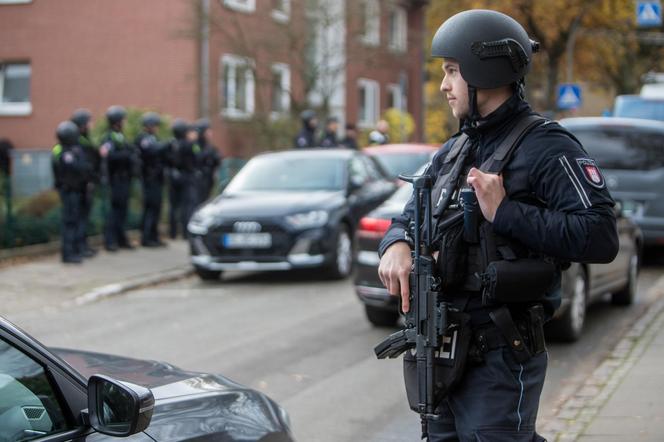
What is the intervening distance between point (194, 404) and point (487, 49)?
4.75ft

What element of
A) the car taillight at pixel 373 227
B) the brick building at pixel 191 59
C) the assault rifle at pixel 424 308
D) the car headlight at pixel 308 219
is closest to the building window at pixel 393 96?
the brick building at pixel 191 59

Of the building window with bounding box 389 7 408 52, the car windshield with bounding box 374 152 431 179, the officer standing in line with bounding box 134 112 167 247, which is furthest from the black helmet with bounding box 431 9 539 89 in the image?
the building window with bounding box 389 7 408 52

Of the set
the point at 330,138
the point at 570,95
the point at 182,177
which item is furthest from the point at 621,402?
the point at 570,95

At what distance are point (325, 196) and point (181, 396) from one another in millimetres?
9483

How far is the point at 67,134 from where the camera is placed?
13422mm

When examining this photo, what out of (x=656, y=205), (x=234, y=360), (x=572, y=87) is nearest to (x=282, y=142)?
(x=572, y=87)

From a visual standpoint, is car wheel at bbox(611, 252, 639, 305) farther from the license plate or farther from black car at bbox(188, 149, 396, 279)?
the license plate

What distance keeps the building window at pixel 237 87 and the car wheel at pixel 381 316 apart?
15.6 meters

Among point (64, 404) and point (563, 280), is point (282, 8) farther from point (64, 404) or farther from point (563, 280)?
point (64, 404)

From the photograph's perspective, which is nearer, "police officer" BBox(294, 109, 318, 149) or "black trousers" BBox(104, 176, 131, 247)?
"black trousers" BBox(104, 176, 131, 247)

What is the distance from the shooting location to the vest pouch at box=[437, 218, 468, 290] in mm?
3090

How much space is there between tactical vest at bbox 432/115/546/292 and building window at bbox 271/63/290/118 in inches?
836

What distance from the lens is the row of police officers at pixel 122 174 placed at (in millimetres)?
13695

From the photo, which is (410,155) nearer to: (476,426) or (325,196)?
(325,196)
